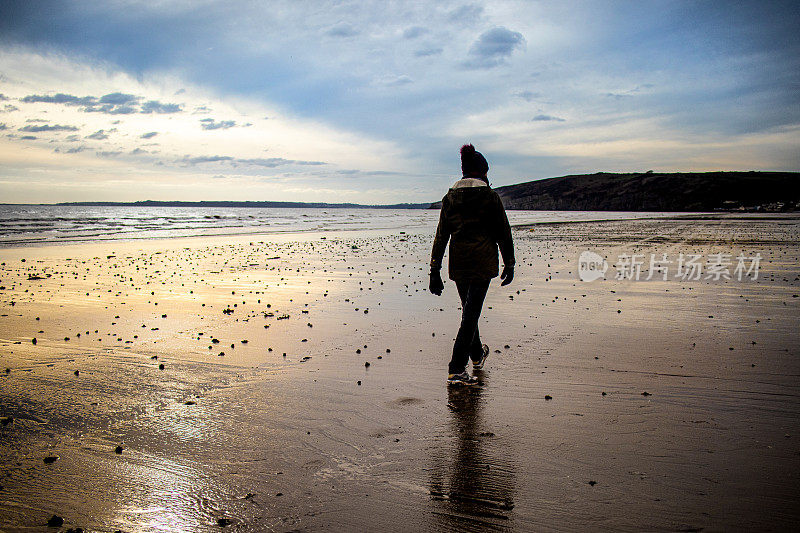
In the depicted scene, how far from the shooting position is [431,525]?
11.4ft

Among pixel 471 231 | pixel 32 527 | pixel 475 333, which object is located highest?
pixel 471 231

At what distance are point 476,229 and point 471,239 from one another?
0.14 metres

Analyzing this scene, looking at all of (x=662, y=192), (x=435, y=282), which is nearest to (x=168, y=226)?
(x=435, y=282)

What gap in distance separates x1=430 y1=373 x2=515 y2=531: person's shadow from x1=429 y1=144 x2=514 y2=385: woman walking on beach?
1225 millimetres

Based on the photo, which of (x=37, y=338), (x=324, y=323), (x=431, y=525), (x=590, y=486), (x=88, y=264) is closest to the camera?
(x=431, y=525)

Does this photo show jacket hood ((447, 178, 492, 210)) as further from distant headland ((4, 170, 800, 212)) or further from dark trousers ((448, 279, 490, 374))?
distant headland ((4, 170, 800, 212))

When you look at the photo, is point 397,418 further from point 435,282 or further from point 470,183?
point 470,183

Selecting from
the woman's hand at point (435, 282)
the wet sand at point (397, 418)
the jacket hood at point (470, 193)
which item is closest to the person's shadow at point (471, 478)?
the wet sand at point (397, 418)

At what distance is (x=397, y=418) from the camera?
17.5 ft

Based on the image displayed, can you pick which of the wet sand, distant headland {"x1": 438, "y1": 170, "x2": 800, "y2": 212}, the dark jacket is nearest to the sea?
the wet sand

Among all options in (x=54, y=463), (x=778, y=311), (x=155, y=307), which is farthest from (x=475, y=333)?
(x=155, y=307)

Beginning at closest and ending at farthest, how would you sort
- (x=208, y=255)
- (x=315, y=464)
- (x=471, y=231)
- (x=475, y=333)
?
(x=315, y=464), (x=471, y=231), (x=475, y=333), (x=208, y=255)

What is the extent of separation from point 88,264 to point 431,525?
72.4 ft

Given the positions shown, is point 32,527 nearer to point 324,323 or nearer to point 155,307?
point 324,323
